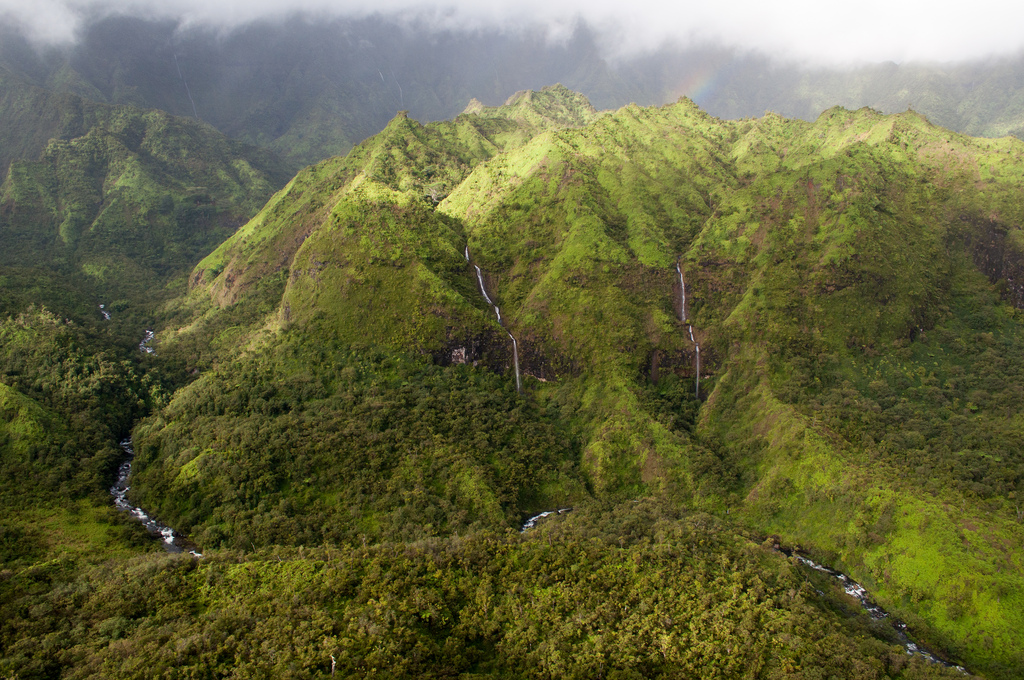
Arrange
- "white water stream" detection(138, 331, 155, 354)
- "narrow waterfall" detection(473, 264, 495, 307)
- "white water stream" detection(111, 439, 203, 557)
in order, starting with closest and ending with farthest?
"white water stream" detection(111, 439, 203, 557) < "narrow waterfall" detection(473, 264, 495, 307) < "white water stream" detection(138, 331, 155, 354)

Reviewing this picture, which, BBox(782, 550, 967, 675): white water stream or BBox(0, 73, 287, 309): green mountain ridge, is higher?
BBox(0, 73, 287, 309): green mountain ridge

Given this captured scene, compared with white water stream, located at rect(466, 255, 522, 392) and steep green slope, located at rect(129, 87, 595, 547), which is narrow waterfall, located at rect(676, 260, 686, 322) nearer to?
white water stream, located at rect(466, 255, 522, 392)

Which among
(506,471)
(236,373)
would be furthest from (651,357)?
(236,373)

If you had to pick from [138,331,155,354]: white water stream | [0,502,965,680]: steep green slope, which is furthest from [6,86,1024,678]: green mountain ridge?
[138,331,155,354]: white water stream

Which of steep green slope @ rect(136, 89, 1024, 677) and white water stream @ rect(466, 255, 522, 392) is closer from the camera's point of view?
steep green slope @ rect(136, 89, 1024, 677)

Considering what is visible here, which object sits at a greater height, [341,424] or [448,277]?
[448,277]

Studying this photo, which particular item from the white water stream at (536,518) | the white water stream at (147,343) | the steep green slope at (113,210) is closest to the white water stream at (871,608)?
the white water stream at (536,518)

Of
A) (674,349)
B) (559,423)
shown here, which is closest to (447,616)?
(559,423)

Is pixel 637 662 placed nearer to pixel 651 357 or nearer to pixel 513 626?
pixel 513 626
